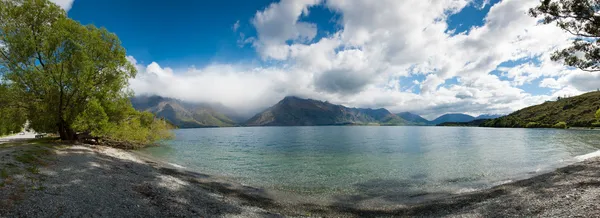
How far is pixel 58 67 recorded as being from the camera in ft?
112

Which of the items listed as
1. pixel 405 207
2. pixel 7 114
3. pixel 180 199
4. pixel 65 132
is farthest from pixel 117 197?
pixel 65 132

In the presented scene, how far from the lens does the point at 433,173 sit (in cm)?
3756

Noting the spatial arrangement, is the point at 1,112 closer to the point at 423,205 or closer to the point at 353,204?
the point at 353,204

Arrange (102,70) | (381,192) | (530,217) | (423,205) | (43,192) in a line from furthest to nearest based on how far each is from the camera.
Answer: (102,70) → (381,192) → (423,205) → (530,217) → (43,192)

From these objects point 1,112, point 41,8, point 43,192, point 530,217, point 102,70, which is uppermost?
point 41,8

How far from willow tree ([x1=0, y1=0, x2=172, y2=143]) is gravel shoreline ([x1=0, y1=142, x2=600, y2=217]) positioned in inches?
533

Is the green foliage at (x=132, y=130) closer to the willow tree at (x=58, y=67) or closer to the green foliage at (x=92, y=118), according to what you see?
the green foliage at (x=92, y=118)

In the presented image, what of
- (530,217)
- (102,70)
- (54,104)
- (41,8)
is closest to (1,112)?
(54,104)

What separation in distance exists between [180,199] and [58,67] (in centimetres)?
3101

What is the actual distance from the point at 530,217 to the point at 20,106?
58414 mm

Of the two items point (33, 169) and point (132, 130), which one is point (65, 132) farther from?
point (33, 169)

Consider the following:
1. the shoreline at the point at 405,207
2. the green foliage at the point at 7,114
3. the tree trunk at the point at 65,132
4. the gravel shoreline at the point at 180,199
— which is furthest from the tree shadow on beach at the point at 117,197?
the tree trunk at the point at 65,132

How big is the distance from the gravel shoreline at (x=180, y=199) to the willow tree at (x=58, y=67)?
1353 cm

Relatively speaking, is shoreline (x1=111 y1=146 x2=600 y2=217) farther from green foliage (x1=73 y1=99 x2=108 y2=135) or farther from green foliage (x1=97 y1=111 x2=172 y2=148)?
green foliage (x1=97 y1=111 x2=172 y2=148)
